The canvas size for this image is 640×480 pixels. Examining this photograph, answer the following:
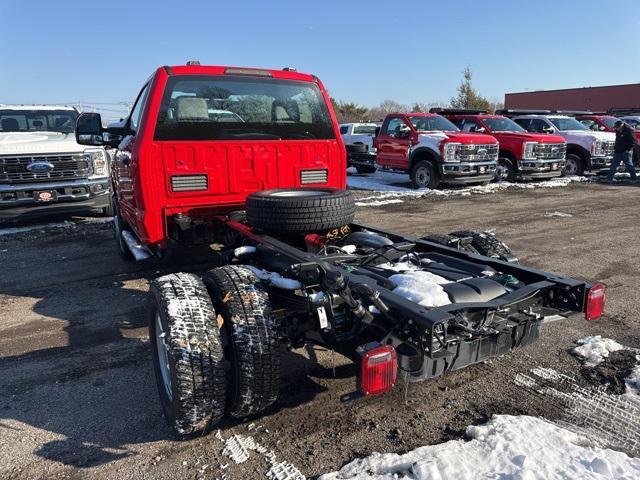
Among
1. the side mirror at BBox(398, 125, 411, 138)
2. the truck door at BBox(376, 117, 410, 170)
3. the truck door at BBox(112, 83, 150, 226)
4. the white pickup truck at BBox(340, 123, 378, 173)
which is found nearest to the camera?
the truck door at BBox(112, 83, 150, 226)

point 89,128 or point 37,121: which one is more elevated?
point 37,121

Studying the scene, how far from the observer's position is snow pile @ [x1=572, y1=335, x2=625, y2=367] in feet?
11.8

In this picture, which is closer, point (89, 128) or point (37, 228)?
point (89, 128)

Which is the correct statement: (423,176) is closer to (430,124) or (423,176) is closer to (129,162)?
(430,124)

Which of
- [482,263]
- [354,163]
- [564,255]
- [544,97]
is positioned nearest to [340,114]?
[544,97]

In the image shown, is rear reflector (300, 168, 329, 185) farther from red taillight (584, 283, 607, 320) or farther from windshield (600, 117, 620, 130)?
windshield (600, 117, 620, 130)

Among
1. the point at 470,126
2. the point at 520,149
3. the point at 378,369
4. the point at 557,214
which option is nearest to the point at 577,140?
the point at 520,149

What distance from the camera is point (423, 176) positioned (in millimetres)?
A: 13477

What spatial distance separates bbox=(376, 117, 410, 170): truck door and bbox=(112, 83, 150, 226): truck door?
939 cm

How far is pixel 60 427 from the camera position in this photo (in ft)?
9.41

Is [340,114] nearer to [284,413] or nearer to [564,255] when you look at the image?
[564,255]

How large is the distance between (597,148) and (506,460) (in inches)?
607

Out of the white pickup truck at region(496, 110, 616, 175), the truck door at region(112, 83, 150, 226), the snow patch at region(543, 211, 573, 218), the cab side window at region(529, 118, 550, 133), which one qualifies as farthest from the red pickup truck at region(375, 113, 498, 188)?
the truck door at region(112, 83, 150, 226)

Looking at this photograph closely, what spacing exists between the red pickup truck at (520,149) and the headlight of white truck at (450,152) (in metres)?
2.37
